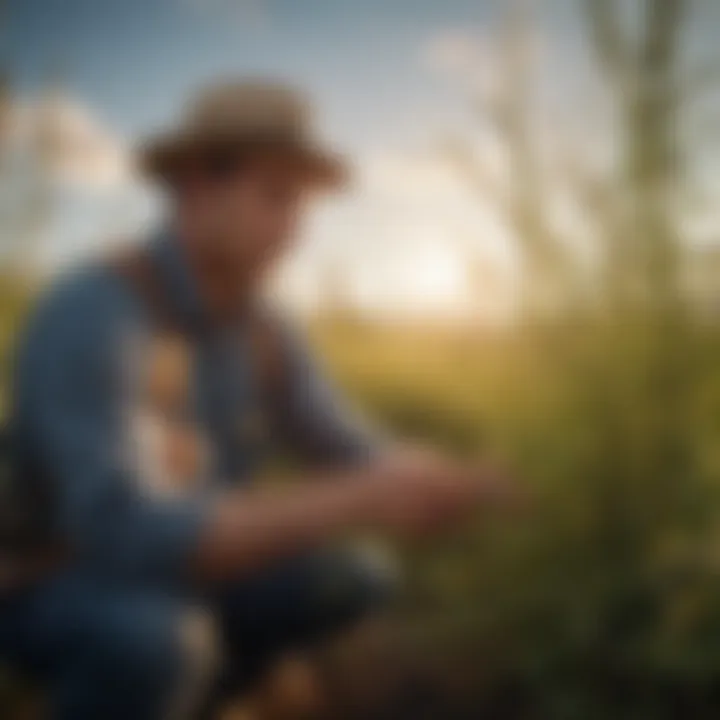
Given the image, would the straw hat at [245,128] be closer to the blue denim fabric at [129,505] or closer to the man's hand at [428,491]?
the blue denim fabric at [129,505]

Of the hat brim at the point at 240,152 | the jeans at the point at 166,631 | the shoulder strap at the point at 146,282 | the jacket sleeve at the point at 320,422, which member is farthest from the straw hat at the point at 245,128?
the jeans at the point at 166,631

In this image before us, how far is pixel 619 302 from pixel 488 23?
1.27ft

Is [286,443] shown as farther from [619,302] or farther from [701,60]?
[701,60]

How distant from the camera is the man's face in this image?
1.42 m

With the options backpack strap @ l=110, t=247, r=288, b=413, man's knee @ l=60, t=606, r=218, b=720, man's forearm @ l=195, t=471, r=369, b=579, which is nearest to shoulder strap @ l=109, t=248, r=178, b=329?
backpack strap @ l=110, t=247, r=288, b=413

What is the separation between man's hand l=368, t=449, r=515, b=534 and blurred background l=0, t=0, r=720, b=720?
3 centimetres

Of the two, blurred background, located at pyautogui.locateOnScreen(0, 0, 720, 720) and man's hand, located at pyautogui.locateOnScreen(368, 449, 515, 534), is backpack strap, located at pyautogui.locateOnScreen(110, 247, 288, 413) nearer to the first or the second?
blurred background, located at pyautogui.locateOnScreen(0, 0, 720, 720)

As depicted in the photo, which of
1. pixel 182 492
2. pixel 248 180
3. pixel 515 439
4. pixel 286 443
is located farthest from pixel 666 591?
pixel 248 180

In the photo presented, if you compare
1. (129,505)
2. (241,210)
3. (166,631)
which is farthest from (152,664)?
(241,210)

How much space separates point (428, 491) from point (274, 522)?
19cm

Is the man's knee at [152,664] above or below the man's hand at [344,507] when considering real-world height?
below

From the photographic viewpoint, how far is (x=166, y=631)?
137 cm

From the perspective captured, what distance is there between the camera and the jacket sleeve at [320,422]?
1.41m

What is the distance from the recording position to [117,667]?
1.37m
